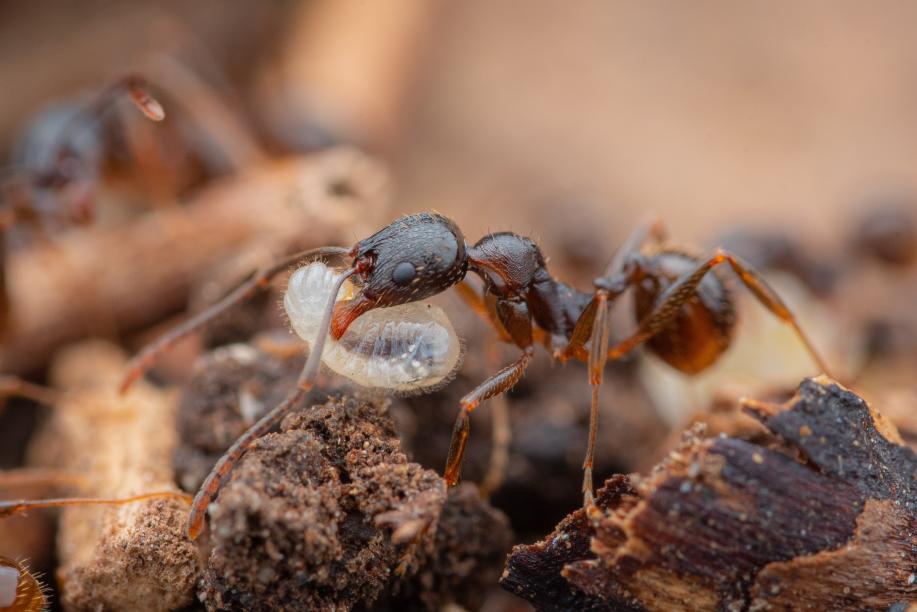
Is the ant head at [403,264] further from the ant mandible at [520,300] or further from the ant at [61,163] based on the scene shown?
the ant at [61,163]

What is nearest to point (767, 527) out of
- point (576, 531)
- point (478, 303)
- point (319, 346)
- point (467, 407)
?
point (576, 531)

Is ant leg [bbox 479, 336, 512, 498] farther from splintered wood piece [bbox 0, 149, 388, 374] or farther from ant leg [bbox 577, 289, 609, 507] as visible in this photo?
splintered wood piece [bbox 0, 149, 388, 374]

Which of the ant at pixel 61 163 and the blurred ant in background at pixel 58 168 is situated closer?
the blurred ant in background at pixel 58 168

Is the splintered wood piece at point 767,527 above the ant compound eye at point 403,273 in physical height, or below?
below

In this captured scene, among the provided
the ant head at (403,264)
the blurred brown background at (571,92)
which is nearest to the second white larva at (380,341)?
the ant head at (403,264)

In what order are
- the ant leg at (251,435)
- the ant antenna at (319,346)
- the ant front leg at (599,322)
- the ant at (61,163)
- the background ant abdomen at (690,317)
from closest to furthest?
the ant leg at (251,435), the ant antenna at (319,346), the ant front leg at (599,322), the background ant abdomen at (690,317), the ant at (61,163)

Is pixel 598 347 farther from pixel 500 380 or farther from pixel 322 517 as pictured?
pixel 322 517

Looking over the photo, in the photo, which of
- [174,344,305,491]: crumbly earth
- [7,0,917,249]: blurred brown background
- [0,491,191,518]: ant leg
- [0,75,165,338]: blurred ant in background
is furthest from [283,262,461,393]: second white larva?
[7,0,917,249]: blurred brown background

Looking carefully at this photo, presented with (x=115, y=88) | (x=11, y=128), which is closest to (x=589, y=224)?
(x=115, y=88)
